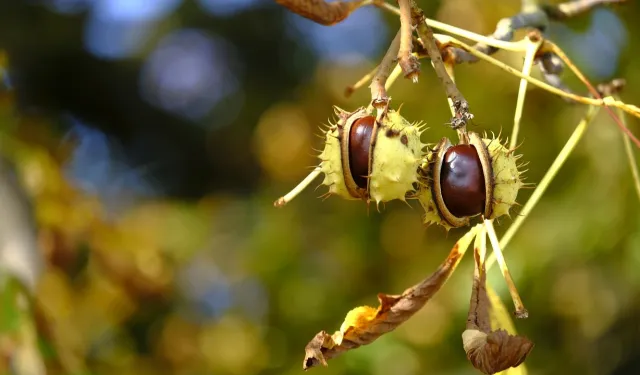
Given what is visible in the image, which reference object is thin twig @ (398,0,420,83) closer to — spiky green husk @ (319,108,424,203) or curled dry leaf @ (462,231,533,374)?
spiky green husk @ (319,108,424,203)

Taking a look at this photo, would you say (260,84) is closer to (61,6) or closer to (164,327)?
(61,6)

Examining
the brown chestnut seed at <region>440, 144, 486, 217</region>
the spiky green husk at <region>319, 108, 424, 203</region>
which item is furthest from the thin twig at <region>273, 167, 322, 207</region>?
the brown chestnut seed at <region>440, 144, 486, 217</region>

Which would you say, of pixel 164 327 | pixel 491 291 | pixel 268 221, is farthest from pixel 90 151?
pixel 491 291

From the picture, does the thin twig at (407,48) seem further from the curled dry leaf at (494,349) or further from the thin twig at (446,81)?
the curled dry leaf at (494,349)

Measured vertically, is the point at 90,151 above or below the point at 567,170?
below

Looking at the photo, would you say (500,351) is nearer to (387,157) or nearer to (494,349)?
(494,349)

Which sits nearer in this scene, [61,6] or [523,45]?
[523,45]

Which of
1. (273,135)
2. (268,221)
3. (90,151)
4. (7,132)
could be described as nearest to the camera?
(7,132)
